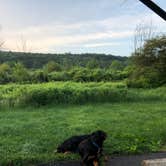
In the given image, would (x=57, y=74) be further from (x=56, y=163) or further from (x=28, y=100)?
(x=56, y=163)

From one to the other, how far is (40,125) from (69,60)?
86.8 ft

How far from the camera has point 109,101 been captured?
19562 millimetres

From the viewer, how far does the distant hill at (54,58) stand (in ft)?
119

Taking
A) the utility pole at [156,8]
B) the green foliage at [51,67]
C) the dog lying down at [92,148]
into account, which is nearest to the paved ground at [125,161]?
the dog lying down at [92,148]

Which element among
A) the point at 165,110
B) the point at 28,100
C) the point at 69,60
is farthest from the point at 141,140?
the point at 69,60

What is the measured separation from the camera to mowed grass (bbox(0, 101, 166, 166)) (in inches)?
337

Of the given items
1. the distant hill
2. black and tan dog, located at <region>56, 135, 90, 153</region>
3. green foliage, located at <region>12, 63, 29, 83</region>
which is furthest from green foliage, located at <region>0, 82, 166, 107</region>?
the distant hill

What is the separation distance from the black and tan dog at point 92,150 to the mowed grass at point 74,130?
0.66 meters

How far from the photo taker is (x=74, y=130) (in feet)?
36.6

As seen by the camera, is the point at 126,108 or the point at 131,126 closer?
the point at 131,126

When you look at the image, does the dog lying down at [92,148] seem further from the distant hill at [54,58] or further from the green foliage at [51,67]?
the distant hill at [54,58]

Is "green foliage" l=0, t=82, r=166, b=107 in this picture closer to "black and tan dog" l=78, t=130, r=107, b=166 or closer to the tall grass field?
the tall grass field

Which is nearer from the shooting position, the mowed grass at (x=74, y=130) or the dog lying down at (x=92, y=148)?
the dog lying down at (x=92, y=148)

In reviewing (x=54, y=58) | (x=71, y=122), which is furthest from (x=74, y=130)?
(x=54, y=58)
